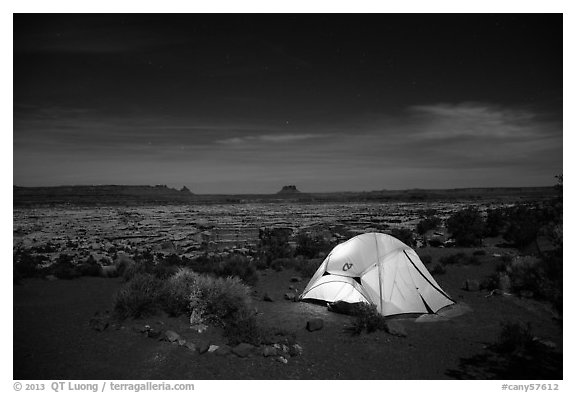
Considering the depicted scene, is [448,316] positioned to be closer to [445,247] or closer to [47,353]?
[47,353]

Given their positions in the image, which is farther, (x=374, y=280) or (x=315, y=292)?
(x=315, y=292)

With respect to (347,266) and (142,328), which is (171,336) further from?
(347,266)

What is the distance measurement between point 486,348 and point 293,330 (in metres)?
4.40

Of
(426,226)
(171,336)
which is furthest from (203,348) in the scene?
(426,226)

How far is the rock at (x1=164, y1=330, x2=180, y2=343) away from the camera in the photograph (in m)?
8.67

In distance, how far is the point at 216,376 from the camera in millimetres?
7332

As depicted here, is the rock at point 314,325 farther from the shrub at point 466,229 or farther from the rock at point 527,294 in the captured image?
the shrub at point 466,229

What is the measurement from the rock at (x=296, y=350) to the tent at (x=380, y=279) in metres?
2.83

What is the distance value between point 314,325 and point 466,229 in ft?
65.3

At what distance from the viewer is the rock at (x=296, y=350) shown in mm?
8273

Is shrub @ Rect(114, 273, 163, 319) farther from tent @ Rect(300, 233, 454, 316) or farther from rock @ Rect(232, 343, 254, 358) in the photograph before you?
tent @ Rect(300, 233, 454, 316)

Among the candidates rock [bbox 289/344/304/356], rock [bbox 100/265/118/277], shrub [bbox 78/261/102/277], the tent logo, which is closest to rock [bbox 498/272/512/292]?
the tent logo

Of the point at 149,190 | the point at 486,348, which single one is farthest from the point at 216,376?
the point at 149,190

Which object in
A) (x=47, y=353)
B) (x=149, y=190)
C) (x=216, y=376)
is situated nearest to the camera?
Answer: (x=216, y=376)
